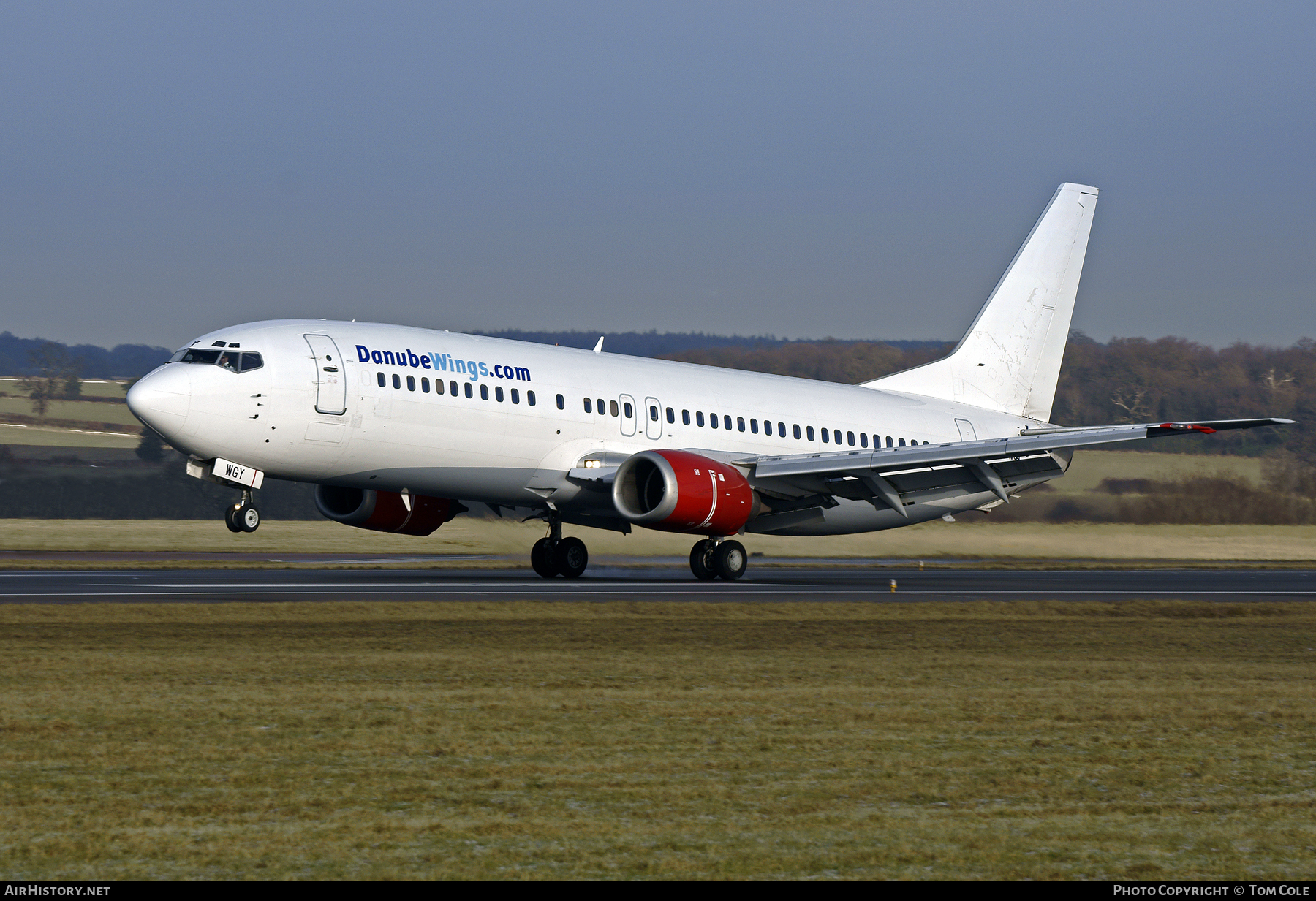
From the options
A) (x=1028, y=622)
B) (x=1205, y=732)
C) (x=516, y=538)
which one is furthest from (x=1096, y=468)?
(x=1205, y=732)

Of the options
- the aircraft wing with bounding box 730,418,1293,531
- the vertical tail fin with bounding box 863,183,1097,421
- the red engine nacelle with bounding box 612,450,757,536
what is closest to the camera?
the red engine nacelle with bounding box 612,450,757,536

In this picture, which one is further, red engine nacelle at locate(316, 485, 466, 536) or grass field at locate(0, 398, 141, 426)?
grass field at locate(0, 398, 141, 426)

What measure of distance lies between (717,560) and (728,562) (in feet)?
0.79

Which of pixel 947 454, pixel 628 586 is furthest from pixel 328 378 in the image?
pixel 947 454

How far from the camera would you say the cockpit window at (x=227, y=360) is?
25.5 metres

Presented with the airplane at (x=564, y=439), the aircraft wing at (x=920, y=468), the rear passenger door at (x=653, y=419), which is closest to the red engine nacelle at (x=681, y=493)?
the airplane at (x=564, y=439)

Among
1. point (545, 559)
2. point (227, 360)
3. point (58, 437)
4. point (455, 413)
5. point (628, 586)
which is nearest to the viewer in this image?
point (227, 360)

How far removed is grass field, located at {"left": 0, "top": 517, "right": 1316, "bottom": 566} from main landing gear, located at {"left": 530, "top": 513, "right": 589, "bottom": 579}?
2.33 m

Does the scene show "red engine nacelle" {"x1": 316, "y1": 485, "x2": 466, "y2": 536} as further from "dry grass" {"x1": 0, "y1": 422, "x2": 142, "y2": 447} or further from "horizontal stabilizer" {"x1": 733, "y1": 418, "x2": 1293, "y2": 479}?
"dry grass" {"x1": 0, "y1": 422, "x2": 142, "y2": 447}

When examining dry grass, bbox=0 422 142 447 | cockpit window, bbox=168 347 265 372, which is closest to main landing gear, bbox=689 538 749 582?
cockpit window, bbox=168 347 265 372

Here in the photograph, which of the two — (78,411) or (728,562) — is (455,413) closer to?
(728,562)

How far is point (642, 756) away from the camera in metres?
9.55

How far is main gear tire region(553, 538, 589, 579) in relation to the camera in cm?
3162

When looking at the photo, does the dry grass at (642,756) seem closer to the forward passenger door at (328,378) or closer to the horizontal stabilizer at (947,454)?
the forward passenger door at (328,378)
